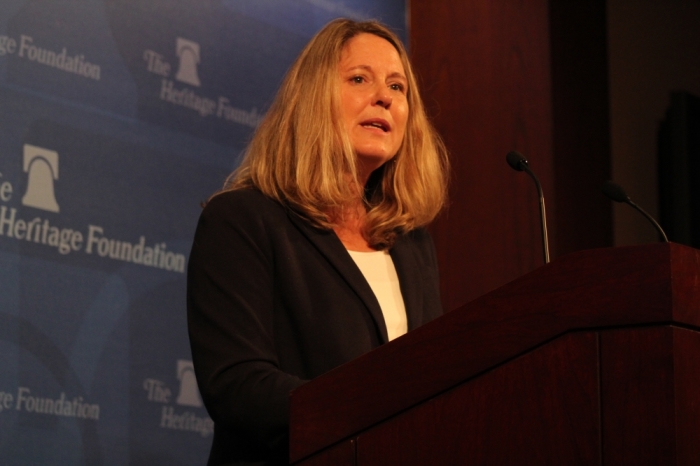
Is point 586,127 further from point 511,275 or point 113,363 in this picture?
point 113,363

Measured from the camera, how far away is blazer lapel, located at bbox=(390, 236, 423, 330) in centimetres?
213

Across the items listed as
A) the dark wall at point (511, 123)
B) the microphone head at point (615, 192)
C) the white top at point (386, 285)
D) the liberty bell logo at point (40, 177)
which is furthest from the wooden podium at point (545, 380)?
the dark wall at point (511, 123)

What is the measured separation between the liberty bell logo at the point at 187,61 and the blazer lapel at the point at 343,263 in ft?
3.94

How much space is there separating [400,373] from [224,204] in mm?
771

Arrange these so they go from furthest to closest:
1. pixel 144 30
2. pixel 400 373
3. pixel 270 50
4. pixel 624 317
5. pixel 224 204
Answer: pixel 270 50 → pixel 144 30 → pixel 224 204 → pixel 400 373 → pixel 624 317

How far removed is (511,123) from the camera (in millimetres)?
4133

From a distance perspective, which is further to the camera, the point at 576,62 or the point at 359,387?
the point at 576,62

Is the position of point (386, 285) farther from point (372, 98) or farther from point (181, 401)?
point (181, 401)

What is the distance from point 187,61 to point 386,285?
1319mm

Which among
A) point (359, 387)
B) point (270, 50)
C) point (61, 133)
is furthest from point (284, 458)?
point (270, 50)

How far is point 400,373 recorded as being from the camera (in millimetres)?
1357

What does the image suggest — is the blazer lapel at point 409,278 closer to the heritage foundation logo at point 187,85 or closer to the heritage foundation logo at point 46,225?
the heritage foundation logo at point 46,225

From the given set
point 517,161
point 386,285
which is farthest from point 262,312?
point 517,161

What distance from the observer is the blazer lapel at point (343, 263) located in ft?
6.50
